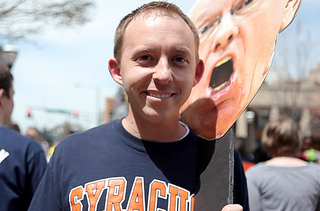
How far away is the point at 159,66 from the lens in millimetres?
1518

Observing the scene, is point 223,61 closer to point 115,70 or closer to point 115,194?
point 115,70

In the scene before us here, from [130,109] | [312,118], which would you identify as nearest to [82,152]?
[130,109]

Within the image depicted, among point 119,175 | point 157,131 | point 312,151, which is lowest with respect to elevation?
point 312,151

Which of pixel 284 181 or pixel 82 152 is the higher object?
pixel 82 152

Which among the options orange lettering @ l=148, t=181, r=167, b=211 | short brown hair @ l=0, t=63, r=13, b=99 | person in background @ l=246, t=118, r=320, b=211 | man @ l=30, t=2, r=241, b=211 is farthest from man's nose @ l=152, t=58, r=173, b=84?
person in background @ l=246, t=118, r=320, b=211

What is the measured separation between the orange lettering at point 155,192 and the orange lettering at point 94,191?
201mm

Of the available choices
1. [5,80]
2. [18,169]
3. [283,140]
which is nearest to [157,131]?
[18,169]

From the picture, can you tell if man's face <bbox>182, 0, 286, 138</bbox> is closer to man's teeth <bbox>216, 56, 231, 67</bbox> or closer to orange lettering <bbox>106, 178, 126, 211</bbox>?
man's teeth <bbox>216, 56, 231, 67</bbox>

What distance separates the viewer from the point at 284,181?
3.20 meters

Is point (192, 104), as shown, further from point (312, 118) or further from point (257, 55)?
point (312, 118)

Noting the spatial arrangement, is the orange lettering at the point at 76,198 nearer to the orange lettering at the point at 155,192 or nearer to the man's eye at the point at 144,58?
the orange lettering at the point at 155,192

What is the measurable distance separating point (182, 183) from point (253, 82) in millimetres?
515

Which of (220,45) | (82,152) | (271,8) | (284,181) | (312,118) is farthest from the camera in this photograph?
(312,118)

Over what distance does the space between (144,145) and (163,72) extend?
34 cm
